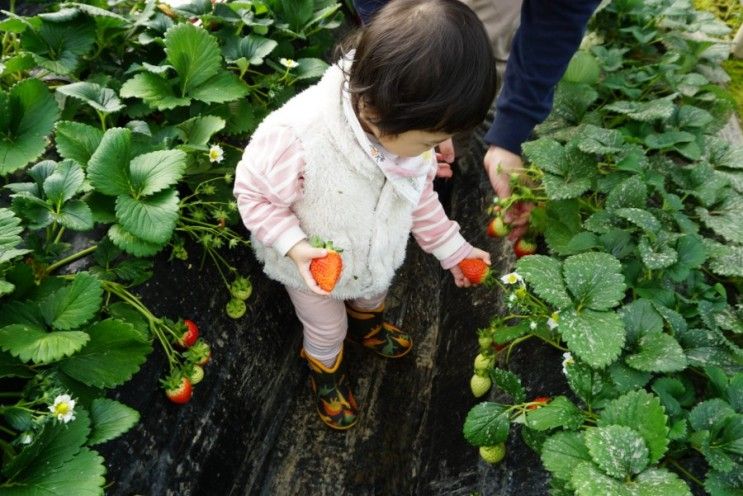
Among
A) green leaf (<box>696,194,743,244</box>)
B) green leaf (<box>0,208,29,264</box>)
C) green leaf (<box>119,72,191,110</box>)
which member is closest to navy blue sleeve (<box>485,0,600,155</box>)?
green leaf (<box>696,194,743,244</box>)

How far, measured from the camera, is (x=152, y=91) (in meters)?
1.52

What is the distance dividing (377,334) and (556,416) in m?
0.90

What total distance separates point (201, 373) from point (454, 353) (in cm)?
79

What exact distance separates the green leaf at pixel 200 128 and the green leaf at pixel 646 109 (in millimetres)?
1131

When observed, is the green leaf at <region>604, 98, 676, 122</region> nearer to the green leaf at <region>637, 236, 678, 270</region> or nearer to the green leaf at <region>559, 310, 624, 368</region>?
the green leaf at <region>637, 236, 678, 270</region>

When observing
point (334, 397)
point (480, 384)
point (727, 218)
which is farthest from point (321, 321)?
point (727, 218)

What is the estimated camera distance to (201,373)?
150 cm

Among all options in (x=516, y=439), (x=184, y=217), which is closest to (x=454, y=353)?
(x=516, y=439)

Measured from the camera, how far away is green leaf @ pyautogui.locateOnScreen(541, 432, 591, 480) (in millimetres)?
1153

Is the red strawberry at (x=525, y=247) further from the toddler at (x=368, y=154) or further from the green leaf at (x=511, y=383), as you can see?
the green leaf at (x=511, y=383)

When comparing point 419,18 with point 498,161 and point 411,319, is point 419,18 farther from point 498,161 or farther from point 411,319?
point 411,319

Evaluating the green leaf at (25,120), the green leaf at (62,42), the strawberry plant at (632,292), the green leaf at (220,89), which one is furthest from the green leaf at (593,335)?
the green leaf at (62,42)

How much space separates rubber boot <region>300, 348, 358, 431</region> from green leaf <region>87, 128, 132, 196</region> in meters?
0.80

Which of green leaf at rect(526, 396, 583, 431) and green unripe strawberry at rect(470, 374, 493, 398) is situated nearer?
green leaf at rect(526, 396, 583, 431)
